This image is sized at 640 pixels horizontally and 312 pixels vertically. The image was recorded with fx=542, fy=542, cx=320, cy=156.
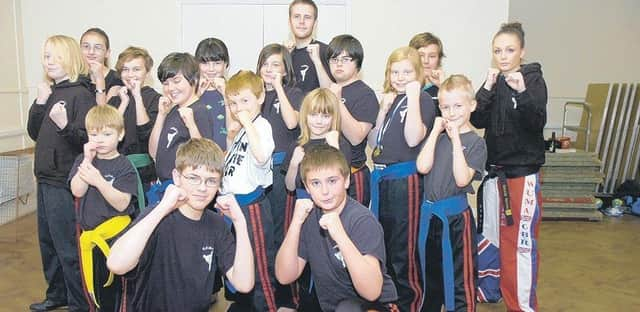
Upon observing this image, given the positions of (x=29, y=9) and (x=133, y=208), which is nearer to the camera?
(x=133, y=208)

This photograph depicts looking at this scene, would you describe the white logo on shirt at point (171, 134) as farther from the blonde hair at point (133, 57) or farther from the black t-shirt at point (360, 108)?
the black t-shirt at point (360, 108)

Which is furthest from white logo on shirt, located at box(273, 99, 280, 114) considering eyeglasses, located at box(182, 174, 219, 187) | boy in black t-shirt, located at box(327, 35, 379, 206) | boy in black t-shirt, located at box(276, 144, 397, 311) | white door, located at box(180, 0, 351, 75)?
white door, located at box(180, 0, 351, 75)

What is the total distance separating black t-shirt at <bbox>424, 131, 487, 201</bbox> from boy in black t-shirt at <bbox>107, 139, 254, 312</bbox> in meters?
1.07

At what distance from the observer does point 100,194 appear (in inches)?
97.7

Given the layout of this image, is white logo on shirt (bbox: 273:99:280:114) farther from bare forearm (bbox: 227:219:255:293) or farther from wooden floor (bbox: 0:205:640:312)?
wooden floor (bbox: 0:205:640:312)

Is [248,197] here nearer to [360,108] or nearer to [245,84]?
[245,84]

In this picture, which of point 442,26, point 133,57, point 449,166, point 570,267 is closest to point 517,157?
point 449,166

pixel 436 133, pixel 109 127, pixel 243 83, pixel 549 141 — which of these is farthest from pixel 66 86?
pixel 549 141

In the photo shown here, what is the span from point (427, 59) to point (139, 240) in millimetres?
2109

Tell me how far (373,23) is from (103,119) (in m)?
2.91

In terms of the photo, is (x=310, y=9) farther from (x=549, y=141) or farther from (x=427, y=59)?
(x=549, y=141)

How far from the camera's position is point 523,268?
9.07ft

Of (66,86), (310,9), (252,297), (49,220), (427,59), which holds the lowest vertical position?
(252,297)

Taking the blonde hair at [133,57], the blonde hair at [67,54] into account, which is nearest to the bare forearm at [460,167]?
the blonde hair at [133,57]
